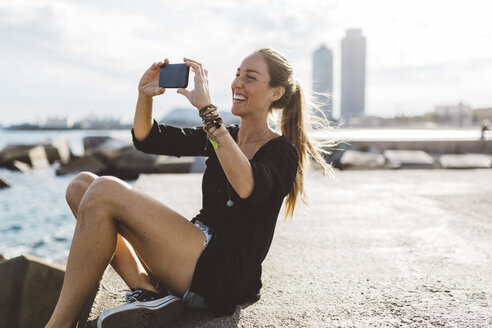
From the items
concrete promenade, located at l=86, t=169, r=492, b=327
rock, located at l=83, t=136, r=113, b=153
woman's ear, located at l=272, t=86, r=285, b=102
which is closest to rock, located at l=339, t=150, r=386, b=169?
concrete promenade, located at l=86, t=169, r=492, b=327

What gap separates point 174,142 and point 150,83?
35 cm

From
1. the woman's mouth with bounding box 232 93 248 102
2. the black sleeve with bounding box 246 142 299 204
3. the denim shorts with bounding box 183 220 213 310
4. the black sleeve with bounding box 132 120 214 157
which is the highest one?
the woman's mouth with bounding box 232 93 248 102

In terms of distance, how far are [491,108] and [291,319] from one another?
4463 centimetres

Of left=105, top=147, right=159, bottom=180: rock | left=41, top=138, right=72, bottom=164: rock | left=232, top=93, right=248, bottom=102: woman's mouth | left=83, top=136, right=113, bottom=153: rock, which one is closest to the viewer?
left=232, top=93, right=248, bottom=102: woman's mouth

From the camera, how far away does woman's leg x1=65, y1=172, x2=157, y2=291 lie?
207cm

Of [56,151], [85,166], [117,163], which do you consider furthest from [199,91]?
[56,151]

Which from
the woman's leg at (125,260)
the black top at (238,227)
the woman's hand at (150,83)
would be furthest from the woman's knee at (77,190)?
the black top at (238,227)

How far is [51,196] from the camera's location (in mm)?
13766

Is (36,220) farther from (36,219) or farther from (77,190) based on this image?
(77,190)

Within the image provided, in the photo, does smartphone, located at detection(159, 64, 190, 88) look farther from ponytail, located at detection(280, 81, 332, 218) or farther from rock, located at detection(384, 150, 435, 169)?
rock, located at detection(384, 150, 435, 169)

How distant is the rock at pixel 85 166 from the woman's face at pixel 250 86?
17.0 m

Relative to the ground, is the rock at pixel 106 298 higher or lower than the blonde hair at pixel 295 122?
lower

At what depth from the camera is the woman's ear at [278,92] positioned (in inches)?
90.4

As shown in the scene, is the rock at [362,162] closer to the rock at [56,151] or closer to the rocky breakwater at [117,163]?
the rocky breakwater at [117,163]
